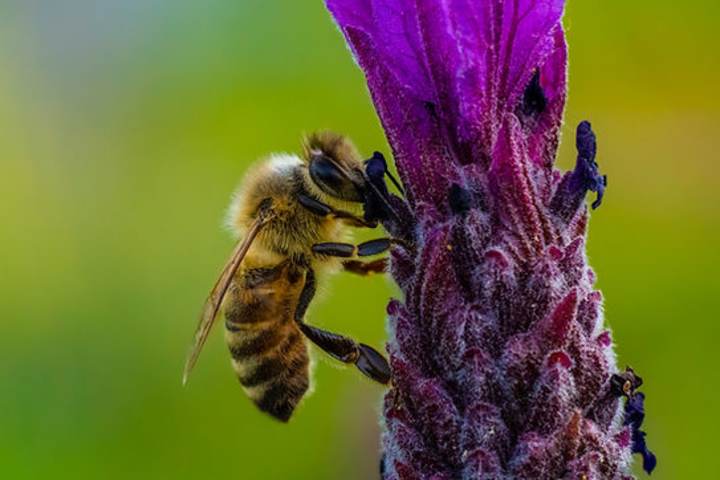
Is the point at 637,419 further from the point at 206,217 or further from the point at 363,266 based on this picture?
the point at 206,217

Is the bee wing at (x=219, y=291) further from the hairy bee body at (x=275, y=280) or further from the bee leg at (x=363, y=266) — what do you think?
the bee leg at (x=363, y=266)

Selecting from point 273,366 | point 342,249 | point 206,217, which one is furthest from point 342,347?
point 206,217

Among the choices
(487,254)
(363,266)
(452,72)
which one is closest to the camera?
(487,254)

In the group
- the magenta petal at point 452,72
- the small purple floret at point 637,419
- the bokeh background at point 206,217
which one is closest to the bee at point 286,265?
the magenta petal at point 452,72

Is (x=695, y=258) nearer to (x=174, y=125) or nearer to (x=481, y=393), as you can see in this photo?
(x=174, y=125)

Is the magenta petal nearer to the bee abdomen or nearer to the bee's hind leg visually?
the bee's hind leg

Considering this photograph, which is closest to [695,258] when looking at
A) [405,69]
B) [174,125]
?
[174,125]

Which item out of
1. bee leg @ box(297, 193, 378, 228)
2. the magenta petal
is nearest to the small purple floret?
the magenta petal
